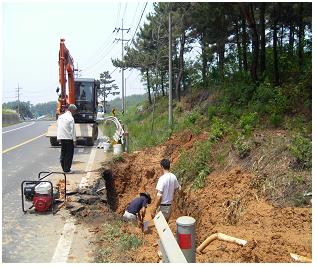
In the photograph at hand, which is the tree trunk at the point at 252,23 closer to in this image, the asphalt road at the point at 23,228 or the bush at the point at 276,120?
the bush at the point at 276,120

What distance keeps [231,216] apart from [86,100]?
1383 centimetres

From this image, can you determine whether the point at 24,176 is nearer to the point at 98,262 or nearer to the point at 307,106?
the point at 98,262

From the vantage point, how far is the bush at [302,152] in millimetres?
7076

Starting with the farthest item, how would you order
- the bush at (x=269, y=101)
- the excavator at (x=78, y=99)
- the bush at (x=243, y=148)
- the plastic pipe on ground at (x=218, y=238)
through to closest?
the excavator at (x=78, y=99), the bush at (x=269, y=101), the bush at (x=243, y=148), the plastic pipe on ground at (x=218, y=238)

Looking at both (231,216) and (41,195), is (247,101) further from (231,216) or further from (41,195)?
(41,195)

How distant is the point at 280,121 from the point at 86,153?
8623 mm

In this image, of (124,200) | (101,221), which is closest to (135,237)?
(101,221)

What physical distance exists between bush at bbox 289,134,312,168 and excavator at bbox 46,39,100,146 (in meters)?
10.9

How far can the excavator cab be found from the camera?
19.0 meters

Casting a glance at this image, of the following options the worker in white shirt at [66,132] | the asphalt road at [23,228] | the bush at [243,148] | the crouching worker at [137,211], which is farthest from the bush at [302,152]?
the worker in white shirt at [66,132]

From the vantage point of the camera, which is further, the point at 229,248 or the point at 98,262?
the point at 98,262

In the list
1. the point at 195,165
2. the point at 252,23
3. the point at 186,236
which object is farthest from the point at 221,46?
the point at 186,236

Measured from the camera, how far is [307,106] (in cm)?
1084

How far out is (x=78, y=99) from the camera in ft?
63.0
